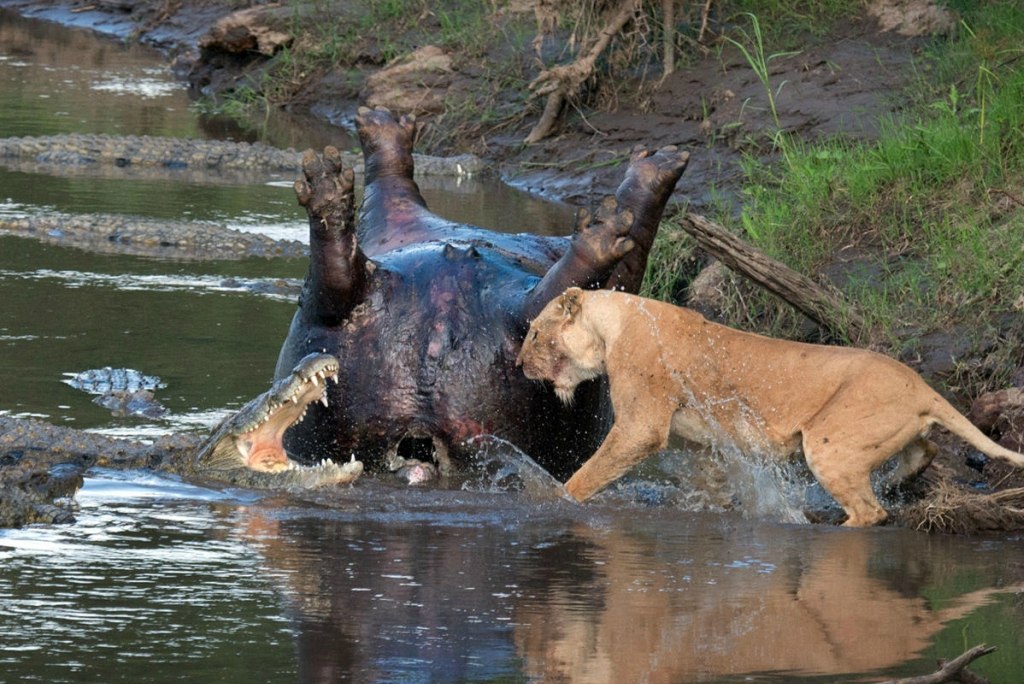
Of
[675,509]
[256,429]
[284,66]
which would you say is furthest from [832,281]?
[284,66]

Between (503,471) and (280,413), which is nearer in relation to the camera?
(280,413)

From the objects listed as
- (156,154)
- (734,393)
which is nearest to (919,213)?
(734,393)

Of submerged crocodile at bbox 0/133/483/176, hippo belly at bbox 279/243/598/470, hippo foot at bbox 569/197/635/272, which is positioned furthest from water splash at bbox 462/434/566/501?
submerged crocodile at bbox 0/133/483/176

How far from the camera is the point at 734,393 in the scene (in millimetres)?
6484

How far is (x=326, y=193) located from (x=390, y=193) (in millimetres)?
1808

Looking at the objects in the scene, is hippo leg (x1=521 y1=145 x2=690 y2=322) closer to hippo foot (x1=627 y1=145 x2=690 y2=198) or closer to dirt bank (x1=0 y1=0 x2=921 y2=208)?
hippo foot (x1=627 y1=145 x2=690 y2=198)

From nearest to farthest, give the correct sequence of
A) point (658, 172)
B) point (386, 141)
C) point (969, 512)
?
point (969, 512) → point (658, 172) → point (386, 141)

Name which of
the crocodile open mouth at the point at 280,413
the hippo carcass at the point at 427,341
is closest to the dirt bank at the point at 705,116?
the hippo carcass at the point at 427,341

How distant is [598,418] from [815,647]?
2654 millimetres

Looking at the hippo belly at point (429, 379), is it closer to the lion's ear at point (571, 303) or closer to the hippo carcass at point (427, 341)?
the hippo carcass at point (427, 341)

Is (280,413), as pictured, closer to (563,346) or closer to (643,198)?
(563,346)

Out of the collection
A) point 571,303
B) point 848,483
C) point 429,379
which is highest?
point 571,303

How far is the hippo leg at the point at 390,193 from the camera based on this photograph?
8211mm

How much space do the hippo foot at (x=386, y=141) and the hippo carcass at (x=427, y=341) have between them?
4.94ft
